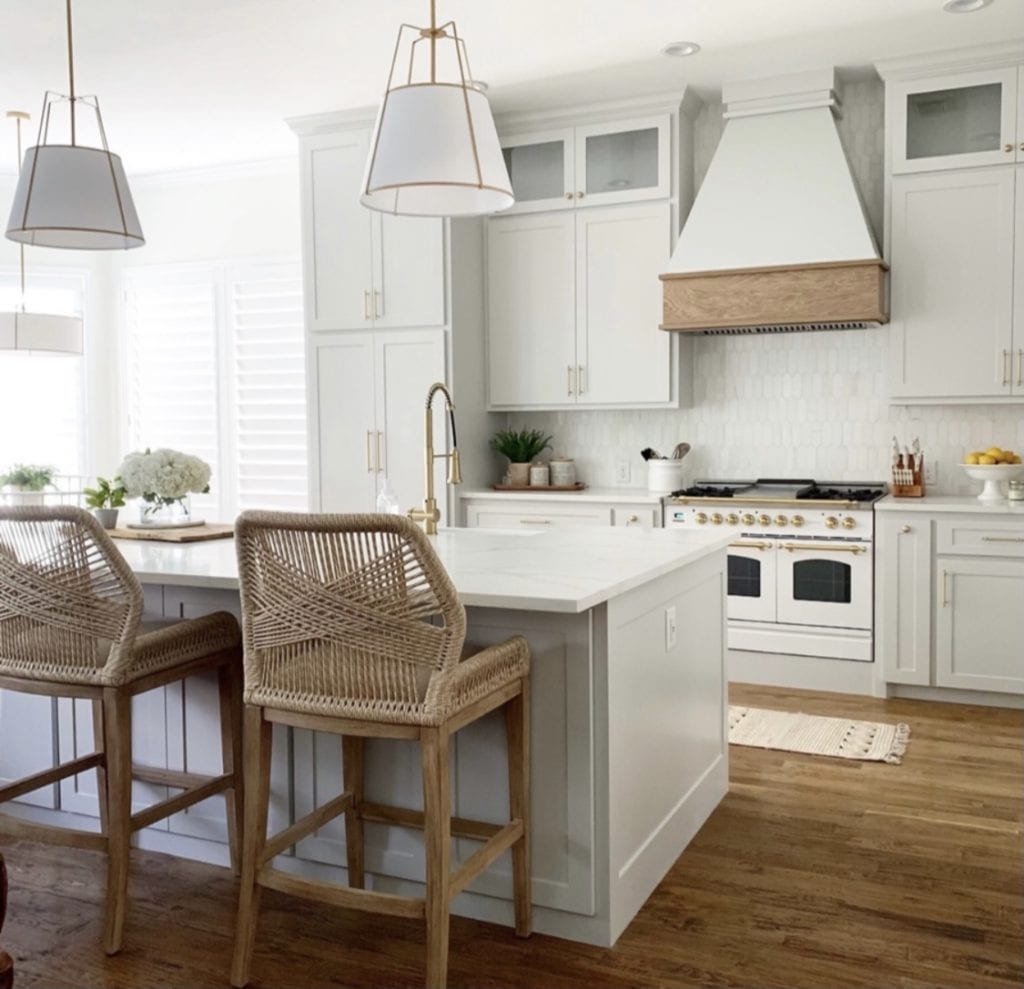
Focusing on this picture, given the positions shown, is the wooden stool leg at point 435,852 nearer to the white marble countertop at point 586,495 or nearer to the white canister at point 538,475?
the white marble countertop at point 586,495

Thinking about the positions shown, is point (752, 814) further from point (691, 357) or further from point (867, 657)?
point (691, 357)

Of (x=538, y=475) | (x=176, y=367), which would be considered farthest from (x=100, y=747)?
(x=176, y=367)

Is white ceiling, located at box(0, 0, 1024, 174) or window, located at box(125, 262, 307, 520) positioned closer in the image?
white ceiling, located at box(0, 0, 1024, 174)

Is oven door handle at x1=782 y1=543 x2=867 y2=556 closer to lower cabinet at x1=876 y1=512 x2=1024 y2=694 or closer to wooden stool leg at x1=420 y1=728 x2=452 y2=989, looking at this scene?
lower cabinet at x1=876 y1=512 x2=1024 y2=694

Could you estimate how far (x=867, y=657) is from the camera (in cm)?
471

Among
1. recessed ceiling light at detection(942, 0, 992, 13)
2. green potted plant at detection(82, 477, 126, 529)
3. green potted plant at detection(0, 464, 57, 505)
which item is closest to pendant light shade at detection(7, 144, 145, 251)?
green potted plant at detection(82, 477, 126, 529)

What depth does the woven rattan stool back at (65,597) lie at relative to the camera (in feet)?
8.03

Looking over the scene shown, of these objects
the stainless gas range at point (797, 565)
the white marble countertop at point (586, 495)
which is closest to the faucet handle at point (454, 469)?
the stainless gas range at point (797, 565)

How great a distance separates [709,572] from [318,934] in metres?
1.52

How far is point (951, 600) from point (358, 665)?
10.3 feet

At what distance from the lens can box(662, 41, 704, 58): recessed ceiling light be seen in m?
4.53

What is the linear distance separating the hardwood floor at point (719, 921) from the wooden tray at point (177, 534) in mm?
942

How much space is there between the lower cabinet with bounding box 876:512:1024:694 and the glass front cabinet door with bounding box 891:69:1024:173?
1534 millimetres

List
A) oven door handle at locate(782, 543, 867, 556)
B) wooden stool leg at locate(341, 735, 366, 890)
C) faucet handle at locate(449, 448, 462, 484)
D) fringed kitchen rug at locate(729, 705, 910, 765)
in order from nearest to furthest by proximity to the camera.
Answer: wooden stool leg at locate(341, 735, 366, 890)
faucet handle at locate(449, 448, 462, 484)
fringed kitchen rug at locate(729, 705, 910, 765)
oven door handle at locate(782, 543, 867, 556)
